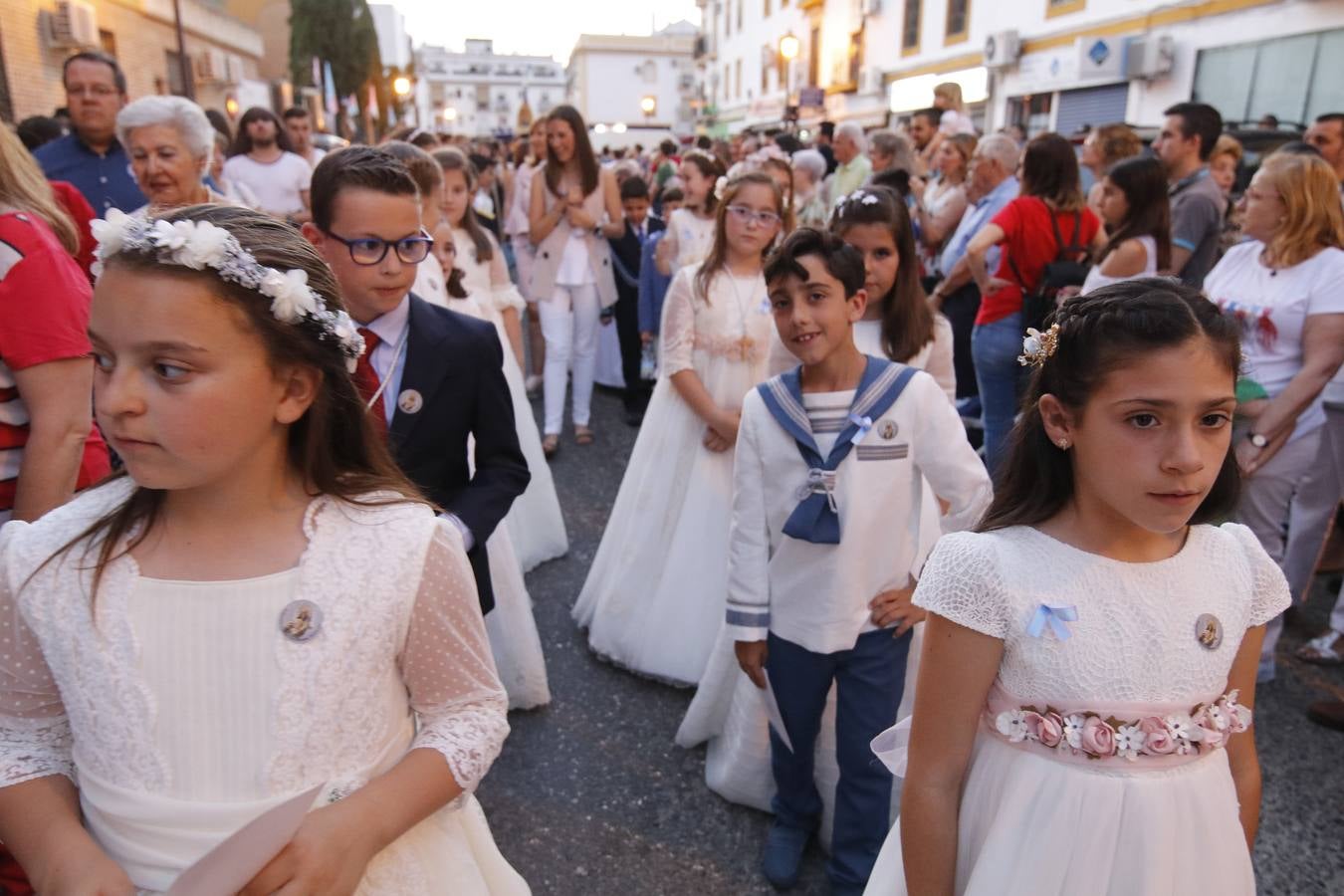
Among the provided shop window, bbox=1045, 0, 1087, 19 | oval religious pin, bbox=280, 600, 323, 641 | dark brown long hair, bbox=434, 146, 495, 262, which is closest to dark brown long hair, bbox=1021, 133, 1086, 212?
dark brown long hair, bbox=434, 146, 495, 262

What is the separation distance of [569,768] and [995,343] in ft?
11.7

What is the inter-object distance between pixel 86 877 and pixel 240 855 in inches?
12.8

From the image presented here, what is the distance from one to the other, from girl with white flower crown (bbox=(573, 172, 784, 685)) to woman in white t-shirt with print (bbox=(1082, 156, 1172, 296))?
171 centimetres

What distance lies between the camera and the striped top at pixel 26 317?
1.90 m

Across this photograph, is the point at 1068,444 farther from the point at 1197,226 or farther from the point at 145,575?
the point at 1197,226

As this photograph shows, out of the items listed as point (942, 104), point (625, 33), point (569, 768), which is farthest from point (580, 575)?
point (625, 33)

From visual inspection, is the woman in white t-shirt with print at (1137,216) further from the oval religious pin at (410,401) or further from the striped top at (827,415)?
the oval religious pin at (410,401)

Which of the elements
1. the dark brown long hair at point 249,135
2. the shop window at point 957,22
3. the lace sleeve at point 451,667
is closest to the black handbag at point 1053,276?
the lace sleeve at point 451,667

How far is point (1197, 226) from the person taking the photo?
A: 15.9ft

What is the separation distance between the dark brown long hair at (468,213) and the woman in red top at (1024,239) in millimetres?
2781

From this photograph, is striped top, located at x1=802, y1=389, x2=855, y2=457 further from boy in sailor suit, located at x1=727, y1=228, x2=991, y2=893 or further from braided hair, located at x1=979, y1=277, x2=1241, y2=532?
braided hair, located at x1=979, y1=277, x2=1241, y2=532

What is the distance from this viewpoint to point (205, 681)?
1264 mm

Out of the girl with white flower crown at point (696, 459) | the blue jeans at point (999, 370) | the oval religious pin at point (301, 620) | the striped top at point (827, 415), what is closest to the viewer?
the oval religious pin at point (301, 620)

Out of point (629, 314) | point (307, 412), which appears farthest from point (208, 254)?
point (629, 314)
